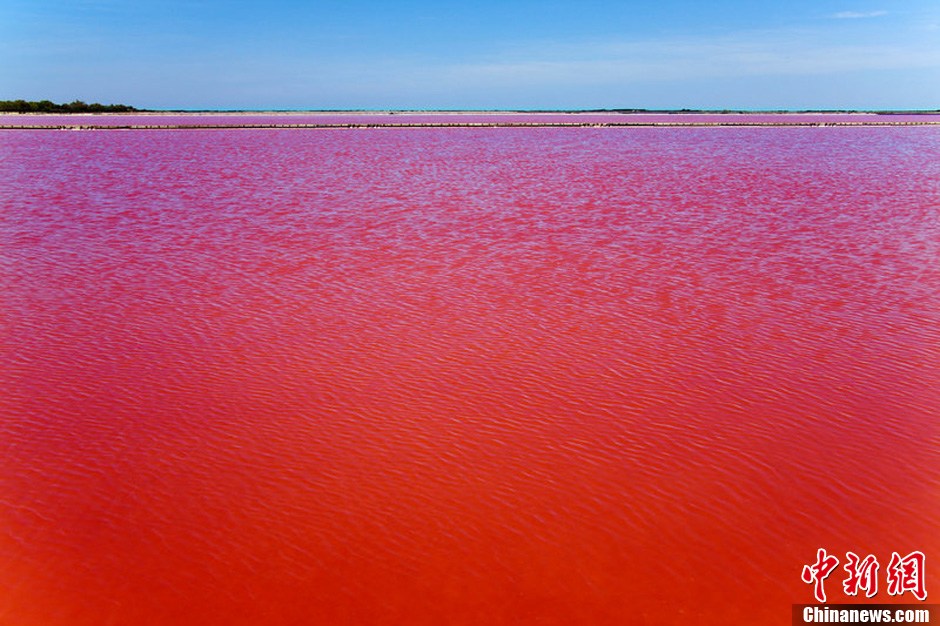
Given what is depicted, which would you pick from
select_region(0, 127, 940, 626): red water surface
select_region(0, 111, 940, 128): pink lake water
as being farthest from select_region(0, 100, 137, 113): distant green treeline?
select_region(0, 127, 940, 626): red water surface

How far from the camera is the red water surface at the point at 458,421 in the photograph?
6066mm

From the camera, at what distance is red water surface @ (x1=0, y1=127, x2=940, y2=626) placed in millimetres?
6066

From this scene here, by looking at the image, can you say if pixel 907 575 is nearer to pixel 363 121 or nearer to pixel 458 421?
pixel 458 421

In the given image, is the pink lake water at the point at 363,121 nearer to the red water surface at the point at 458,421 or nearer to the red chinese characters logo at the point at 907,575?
the red water surface at the point at 458,421

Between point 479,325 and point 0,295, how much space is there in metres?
10.0

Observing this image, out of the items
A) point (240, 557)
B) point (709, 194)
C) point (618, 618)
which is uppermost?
point (709, 194)

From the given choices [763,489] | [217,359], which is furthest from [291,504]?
[763,489]

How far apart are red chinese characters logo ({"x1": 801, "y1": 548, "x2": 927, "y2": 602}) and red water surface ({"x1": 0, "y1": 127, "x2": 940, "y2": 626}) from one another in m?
0.08

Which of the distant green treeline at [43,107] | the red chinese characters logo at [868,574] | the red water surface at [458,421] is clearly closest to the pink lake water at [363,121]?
the distant green treeline at [43,107]

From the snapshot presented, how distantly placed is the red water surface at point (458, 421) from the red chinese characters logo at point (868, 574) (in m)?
0.08

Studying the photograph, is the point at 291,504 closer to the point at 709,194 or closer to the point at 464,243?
the point at 464,243

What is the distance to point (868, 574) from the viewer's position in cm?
628

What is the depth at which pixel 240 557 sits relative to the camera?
6.33 m

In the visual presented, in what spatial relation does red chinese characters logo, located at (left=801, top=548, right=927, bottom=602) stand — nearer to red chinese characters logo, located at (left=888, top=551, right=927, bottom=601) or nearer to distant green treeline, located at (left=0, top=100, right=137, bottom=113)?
red chinese characters logo, located at (left=888, top=551, right=927, bottom=601)
